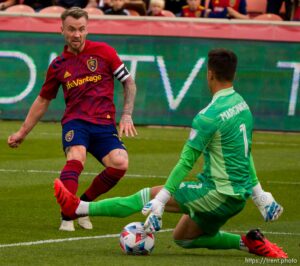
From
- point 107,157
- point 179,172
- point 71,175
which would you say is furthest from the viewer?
point 107,157

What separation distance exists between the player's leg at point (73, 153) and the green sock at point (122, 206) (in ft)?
4.70

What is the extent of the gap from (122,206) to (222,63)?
1333mm

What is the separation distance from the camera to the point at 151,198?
A: 8.87 meters

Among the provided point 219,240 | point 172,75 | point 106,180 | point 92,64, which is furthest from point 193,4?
point 219,240

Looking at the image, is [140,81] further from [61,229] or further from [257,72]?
[61,229]

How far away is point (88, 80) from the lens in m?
11.0

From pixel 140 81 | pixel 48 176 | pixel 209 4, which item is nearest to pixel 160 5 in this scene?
pixel 209 4

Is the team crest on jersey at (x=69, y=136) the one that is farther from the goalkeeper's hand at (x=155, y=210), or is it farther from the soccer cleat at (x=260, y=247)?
the goalkeeper's hand at (x=155, y=210)

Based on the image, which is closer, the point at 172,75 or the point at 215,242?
the point at 215,242

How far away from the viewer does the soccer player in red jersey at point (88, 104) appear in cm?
1080

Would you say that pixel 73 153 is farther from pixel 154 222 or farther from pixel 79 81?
pixel 154 222

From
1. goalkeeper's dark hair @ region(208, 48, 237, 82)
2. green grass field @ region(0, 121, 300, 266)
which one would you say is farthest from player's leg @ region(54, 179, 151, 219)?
goalkeeper's dark hair @ region(208, 48, 237, 82)

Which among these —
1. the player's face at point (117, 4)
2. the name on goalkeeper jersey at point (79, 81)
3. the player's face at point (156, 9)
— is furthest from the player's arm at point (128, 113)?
the player's face at point (156, 9)

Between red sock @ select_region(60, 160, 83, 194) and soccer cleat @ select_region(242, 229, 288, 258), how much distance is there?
6.20 ft
